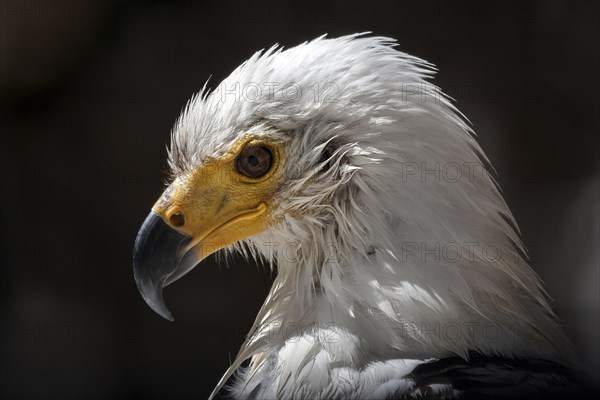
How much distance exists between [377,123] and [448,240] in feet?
1.13

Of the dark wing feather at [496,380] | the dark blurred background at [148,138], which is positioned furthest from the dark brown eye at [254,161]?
the dark blurred background at [148,138]

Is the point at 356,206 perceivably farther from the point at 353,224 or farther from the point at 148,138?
the point at 148,138

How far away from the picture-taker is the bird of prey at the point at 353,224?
176 centimetres

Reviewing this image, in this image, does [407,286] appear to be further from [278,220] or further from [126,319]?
[126,319]

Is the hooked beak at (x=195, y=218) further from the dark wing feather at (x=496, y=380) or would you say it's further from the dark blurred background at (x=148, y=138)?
the dark blurred background at (x=148, y=138)

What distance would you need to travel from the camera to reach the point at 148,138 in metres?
4.27

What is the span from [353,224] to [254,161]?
0.31 m

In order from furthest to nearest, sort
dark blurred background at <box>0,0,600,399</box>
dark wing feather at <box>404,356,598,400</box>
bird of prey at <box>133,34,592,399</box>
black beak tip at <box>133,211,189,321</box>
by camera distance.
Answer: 1. dark blurred background at <box>0,0,600,399</box>
2. black beak tip at <box>133,211,189,321</box>
3. bird of prey at <box>133,34,592,399</box>
4. dark wing feather at <box>404,356,598,400</box>

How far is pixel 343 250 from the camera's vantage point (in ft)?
6.20

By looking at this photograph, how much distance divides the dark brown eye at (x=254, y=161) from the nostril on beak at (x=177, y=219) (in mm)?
196

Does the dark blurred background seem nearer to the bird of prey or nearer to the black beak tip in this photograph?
the bird of prey

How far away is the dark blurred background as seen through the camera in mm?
3943

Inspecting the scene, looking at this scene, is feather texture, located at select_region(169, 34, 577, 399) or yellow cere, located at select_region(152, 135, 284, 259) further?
yellow cere, located at select_region(152, 135, 284, 259)

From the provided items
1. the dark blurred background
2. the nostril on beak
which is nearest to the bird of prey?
the nostril on beak
